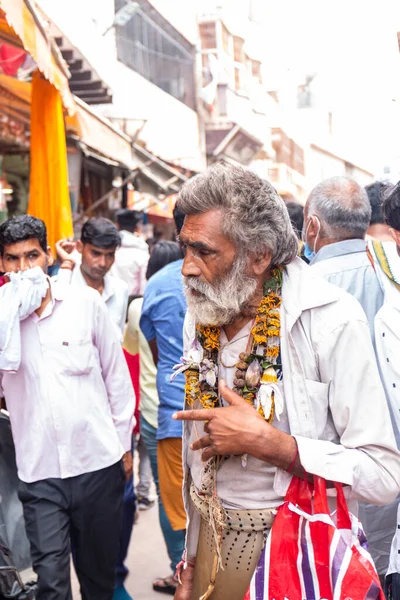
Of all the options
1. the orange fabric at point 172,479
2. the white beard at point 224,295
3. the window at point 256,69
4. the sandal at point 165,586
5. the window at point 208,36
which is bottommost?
the sandal at point 165,586

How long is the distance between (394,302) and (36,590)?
202cm

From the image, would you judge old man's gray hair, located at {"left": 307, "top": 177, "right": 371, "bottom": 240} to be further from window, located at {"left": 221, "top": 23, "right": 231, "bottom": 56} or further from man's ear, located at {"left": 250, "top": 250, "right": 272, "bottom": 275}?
window, located at {"left": 221, "top": 23, "right": 231, "bottom": 56}

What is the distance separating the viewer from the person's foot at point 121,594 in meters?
4.41

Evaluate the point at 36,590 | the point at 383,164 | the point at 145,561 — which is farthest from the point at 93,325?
the point at 383,164

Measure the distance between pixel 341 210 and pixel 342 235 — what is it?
119mm

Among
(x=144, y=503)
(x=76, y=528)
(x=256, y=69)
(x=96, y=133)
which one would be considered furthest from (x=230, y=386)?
(x=256, y=69)

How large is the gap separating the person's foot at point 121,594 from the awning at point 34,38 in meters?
3.35

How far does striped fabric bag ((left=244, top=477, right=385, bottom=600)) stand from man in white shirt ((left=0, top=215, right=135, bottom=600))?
1640mm

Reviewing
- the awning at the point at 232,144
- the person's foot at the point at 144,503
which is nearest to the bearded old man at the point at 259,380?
the person's foot at the point at 144,503

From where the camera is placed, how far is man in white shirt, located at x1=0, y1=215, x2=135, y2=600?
3375mm

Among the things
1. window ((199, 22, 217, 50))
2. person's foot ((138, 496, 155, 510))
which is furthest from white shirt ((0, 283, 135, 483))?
window ((199, 22, 217, 50))

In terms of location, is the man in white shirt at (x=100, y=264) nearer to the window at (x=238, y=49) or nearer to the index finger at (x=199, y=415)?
the index finger at (x=199, y=415)

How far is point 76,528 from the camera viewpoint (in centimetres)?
354

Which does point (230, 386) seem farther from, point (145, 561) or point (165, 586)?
point (145, 561)
